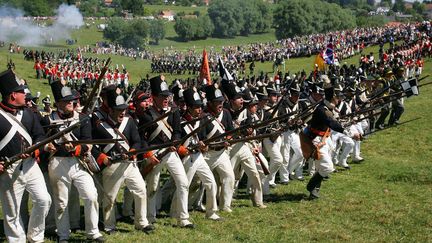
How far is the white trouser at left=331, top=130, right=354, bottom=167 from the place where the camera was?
15258 mm

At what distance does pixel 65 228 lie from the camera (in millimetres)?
8516

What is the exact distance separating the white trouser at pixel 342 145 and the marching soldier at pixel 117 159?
304 inches

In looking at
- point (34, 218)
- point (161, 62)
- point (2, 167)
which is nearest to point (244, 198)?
point (34, 218)

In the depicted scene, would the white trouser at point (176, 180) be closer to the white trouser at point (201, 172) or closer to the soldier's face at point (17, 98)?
the white trouser at point (201, 172)

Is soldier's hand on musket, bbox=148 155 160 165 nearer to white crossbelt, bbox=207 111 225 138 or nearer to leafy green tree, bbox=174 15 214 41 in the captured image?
white crossbelt, bbox=207 111 225 138

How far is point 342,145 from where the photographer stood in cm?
1589

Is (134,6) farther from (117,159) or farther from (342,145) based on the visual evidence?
(117,159)

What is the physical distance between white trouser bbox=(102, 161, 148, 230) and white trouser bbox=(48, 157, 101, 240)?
0.48 m

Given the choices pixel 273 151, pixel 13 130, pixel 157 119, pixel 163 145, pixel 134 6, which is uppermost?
pixel 134 6

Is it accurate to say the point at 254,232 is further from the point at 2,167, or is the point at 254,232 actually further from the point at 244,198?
the point at 2,167

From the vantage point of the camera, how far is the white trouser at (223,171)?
10.3m

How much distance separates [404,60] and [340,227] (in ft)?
107

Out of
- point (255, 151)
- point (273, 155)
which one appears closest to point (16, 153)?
point (255, 151)

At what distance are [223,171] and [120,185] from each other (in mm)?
2240
